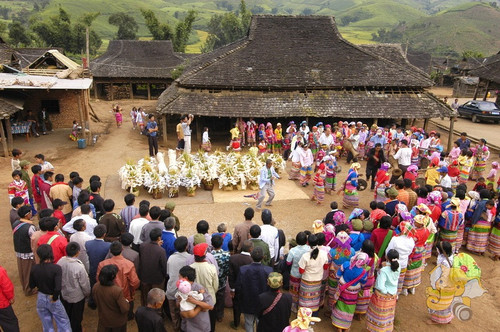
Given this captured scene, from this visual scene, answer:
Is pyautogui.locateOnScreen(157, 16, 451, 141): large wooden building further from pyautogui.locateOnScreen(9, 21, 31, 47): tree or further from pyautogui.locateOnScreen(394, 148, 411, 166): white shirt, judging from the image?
pyautogui.locateOnScreen(9, 21, 31, 47): tree

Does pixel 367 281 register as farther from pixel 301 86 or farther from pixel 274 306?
pixel 301 86

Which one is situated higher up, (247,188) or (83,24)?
(83,24)

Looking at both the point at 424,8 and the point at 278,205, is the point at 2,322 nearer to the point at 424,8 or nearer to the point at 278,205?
the point at 278,205

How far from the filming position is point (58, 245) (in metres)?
5.54

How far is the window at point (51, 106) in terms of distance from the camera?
1953 cm

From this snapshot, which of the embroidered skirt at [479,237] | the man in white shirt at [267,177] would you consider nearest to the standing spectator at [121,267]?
the man in white shirt at [267,177]

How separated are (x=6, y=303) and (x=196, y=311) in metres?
2.67

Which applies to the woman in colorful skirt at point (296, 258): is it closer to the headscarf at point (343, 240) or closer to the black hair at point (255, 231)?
the headscarf at point (343, 240)

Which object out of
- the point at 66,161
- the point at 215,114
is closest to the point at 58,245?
the point at 66,161

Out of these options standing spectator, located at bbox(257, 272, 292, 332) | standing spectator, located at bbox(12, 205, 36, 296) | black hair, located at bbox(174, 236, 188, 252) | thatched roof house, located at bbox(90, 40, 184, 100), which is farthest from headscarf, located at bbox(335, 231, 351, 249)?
thatched roof house, located at bbox(90, 40, 184, 100)

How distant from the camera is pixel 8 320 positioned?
5.12 metres

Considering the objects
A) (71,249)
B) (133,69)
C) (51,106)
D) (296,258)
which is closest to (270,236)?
(296,258)

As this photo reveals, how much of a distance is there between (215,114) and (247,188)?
18.9 feet

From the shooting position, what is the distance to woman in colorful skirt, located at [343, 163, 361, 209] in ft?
32.1
